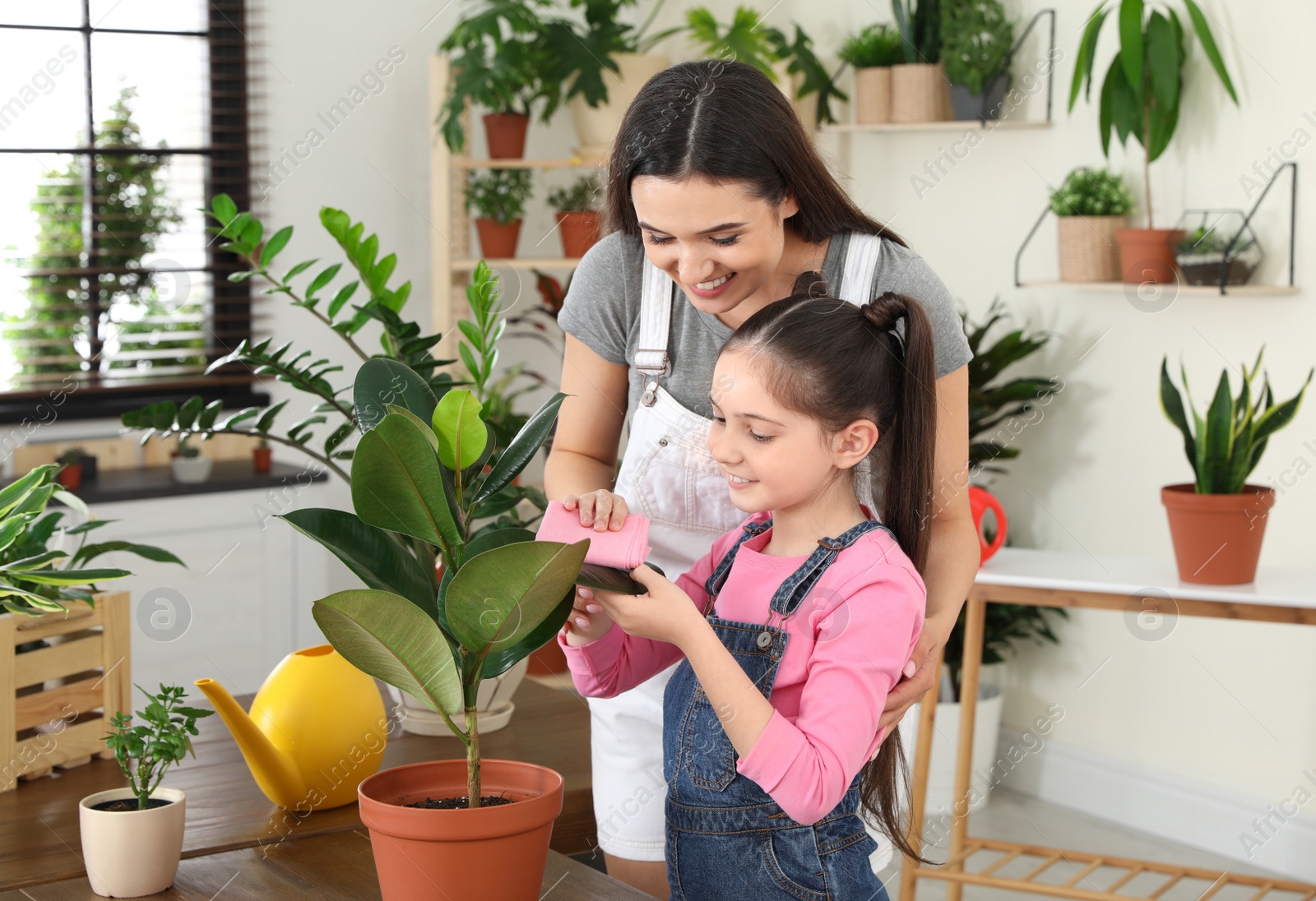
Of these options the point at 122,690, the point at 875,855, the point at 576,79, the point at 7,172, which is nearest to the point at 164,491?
the point at 7,172

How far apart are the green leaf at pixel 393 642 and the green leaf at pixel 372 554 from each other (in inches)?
2.0

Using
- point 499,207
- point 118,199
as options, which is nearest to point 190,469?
point 118,199

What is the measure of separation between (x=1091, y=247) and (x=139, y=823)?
253cm

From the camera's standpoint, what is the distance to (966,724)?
2.48 m

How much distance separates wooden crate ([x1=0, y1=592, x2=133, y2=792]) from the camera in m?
1.35

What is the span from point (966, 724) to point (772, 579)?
150 cm

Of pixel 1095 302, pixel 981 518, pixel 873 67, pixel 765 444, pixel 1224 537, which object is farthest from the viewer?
pixel 873 67

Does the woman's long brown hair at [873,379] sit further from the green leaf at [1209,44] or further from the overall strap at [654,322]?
the green leaf at [1209,44]

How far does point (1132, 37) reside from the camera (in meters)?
2.73

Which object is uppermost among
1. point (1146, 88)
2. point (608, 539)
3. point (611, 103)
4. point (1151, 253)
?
point (611, 103)

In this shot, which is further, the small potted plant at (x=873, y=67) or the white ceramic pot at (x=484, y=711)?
the small potted plant at (x=873, y=67)

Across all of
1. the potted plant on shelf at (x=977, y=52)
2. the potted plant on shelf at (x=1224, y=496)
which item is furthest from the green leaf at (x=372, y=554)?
the potted plant on shelf at (x=977, y=52)

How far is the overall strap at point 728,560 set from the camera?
1210 millimetres

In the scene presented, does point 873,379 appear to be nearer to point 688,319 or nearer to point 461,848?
point 688,319
